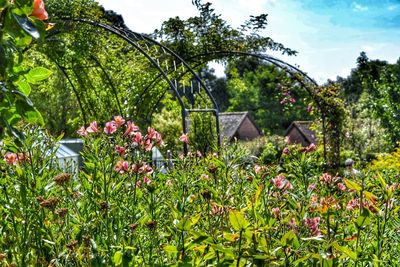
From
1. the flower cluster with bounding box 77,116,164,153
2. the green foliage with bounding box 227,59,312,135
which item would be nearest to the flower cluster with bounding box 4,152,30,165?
the flower cluster with bounding box 77,116,164,153

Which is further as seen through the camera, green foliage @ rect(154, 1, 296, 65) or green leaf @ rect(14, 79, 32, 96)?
green foliage @ rect(154, 1, 296, 65)

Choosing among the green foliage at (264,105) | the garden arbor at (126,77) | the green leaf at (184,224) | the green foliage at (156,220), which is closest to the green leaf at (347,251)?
the green foliage at (156,220)

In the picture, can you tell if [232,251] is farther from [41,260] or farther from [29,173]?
[29,173]

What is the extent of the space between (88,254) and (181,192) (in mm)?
637

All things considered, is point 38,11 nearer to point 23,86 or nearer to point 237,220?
point 23,86

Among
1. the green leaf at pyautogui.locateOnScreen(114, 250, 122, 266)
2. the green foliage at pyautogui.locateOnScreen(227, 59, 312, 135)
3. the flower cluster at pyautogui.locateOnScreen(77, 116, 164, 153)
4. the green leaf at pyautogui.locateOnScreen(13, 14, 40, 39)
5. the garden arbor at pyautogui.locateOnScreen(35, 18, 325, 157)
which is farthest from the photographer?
the green foliage at pyautogui.locateOnScreen(227, 59, 312, 135)

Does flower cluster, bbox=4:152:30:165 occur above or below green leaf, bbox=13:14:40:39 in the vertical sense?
below

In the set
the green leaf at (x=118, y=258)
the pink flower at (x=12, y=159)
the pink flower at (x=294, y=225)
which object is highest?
the pink flower at (x=12, y=159)

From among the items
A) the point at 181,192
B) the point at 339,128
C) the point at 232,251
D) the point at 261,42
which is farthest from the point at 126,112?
the point at 232,251

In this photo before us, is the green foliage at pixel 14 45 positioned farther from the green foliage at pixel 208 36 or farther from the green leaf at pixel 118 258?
the green foliage at pixel 208 36

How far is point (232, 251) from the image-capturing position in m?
1.31

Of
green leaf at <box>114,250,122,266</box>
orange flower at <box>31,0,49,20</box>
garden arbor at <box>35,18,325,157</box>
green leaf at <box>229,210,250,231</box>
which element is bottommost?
green leaf at <box>114,250,122,266</box>

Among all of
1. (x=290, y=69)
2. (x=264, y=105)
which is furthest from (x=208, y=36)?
(x=264, y=105)

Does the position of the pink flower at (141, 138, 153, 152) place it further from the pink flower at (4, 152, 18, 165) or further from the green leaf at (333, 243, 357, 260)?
the green leaf at (333, 243, 357, 260)
